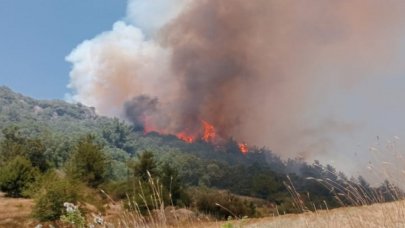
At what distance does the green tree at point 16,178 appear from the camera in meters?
51.0

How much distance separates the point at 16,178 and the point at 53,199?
20107 millimetres

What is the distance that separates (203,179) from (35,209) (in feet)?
420

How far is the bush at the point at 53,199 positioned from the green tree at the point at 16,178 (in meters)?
17.8

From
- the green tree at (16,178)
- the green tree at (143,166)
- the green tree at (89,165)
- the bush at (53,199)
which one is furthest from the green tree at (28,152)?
the bush at (53,199)

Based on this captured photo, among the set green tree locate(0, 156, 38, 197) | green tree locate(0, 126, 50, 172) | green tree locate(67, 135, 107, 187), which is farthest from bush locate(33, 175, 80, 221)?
green tree locate(0, 126, 50, 172)

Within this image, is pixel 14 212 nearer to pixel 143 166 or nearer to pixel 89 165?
pixel 89 165

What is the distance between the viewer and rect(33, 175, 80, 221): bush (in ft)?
109

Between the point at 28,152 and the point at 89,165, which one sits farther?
the point at 28,152

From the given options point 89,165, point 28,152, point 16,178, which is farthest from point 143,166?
point 28,152

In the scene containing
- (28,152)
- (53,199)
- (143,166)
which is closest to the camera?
(53,199)

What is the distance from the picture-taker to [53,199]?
34094 mm

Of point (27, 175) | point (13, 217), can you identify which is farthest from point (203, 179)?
point (13, 217)

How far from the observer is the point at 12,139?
3359 inches

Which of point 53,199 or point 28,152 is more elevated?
point 28,152
